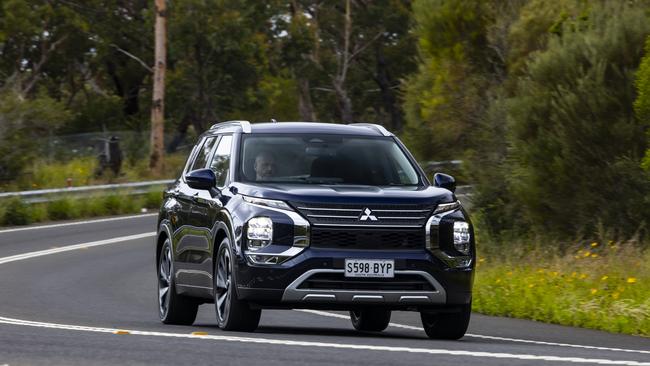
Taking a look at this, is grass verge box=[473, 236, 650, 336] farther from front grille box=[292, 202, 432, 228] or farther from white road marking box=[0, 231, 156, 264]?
white road marking box=[0, 231, 156, 264]

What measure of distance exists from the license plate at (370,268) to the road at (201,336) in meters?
0.49

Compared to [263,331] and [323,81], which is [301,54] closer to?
[323,81]

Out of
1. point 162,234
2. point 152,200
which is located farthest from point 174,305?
point 152,200

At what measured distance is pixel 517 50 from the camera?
36312 millimetres

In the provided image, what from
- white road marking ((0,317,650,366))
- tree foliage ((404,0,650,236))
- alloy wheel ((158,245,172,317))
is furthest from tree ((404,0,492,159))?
white road marking ((0,317,650,366))

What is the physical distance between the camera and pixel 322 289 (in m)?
11.0

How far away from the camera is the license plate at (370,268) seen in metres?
11.0

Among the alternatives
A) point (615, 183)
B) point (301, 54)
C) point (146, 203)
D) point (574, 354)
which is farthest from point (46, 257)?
point (301, 54)

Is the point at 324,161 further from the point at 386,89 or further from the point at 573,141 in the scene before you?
the point at 386,89

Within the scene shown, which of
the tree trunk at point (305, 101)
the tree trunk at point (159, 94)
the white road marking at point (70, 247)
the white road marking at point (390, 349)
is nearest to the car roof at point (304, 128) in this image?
the white road marking at point (390, 349)

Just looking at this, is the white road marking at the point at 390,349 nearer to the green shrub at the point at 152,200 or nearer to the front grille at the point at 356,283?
the front grille at the point at 356,283

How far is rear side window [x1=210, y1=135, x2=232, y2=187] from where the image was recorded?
40.5 feet

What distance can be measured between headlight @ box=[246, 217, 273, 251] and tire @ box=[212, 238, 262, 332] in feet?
1.00

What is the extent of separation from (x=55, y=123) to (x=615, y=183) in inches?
638
